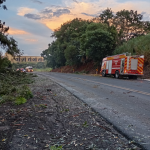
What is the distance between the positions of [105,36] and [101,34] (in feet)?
2.47

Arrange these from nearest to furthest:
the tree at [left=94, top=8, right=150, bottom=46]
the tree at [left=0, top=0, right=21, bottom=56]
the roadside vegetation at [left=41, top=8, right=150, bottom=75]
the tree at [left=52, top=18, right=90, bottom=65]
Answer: the tree at [left=0, top=0, right=21, bottom=56], the roadside vegetation at [left=41, top=8, right=150, bottom=75], the tree at [left=94, top=8, right=150, bottom=46], the tree at [left=52, top=18, right=90, bottom=65]

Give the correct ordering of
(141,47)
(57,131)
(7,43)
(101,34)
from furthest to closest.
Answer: (101,34) < (141,47) < (7,43) < (57,131)

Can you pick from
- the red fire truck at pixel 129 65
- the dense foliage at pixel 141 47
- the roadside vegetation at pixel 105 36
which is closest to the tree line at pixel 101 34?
the roadside vegetation at pixel 105 36

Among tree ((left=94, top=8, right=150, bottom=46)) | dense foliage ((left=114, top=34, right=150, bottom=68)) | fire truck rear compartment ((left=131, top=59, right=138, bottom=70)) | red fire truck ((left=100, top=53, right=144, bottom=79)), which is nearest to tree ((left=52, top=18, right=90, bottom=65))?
tree ((left=94, top=8, right=150, bottom=46))

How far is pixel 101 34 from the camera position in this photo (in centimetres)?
3178

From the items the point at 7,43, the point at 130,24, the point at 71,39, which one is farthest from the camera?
the point at 71,39

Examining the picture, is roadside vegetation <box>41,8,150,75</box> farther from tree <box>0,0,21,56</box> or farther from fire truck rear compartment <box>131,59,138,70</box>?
tree <box>0,0,21,56</box>

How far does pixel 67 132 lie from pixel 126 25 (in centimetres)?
3981

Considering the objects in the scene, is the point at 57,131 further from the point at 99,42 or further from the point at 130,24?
the point at 130,24

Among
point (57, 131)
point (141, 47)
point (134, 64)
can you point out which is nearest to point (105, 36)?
point (141, 47)

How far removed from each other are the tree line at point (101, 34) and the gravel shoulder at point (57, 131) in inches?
1083

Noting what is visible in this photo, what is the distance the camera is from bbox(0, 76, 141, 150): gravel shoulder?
3250 millimetres

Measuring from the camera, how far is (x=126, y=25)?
4025 cm

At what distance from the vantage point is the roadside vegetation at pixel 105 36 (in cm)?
3159
